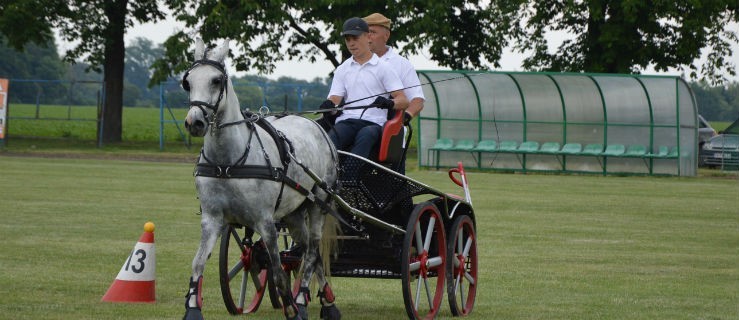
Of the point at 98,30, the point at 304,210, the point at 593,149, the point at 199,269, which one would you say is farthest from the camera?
the point at 98,30

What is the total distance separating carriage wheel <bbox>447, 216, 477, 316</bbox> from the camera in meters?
8.95

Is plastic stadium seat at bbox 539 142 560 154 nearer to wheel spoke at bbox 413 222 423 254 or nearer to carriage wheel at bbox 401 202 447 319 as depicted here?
carriage wheel at bbox 401 202 447 319

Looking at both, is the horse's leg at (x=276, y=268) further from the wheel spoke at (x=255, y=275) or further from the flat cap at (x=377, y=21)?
the flat cap at (x=377, y=21)

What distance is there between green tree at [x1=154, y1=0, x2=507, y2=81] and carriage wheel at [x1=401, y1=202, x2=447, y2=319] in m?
29.8

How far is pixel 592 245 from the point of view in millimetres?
14883

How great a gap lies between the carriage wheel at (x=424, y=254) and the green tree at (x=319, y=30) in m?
29.8

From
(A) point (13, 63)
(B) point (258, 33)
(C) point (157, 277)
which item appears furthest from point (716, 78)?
(A) point (13, 63)

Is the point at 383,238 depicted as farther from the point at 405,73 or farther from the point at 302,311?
the point at 405,73

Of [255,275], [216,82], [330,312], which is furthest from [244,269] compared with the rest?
[216,82]

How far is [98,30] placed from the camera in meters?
42.9

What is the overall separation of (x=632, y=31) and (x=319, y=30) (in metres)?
10.1

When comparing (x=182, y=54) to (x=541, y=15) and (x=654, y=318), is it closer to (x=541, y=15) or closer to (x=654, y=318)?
(x=541, y=15)

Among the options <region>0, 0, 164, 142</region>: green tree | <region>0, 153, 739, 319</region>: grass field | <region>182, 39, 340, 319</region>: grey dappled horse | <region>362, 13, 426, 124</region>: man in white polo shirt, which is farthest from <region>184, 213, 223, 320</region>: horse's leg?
<region>0, 0, 164, 142</region>: green tree

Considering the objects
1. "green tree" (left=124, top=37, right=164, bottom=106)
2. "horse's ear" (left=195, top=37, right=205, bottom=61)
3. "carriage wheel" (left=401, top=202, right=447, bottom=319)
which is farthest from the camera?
"green tree" (left=124, top=37, right=164, bottom=106)
